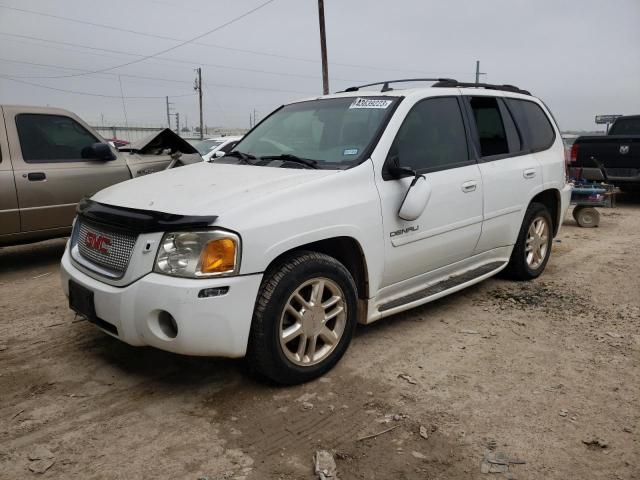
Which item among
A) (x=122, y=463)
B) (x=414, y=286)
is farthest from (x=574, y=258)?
(x=122, y=463)

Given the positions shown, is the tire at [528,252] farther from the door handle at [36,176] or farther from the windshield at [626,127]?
the windshield at [626,127]

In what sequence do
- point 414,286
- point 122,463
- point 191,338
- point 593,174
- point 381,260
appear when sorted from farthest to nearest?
point 593,174 → point 414,286 → point 381,260 → point 191,338 → point 122,463

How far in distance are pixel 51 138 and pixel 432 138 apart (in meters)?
4.20

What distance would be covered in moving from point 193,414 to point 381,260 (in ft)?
4.76

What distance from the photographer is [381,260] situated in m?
3.39

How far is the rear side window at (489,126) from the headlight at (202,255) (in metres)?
2.46

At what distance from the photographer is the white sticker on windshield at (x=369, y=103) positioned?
3.73m

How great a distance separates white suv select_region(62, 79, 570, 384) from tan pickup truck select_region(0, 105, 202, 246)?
2390mm

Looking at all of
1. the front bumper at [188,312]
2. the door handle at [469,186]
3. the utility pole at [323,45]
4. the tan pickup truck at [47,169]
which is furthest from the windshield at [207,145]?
the utility pole at [323,45]

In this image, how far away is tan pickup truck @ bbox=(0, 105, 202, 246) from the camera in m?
5.34

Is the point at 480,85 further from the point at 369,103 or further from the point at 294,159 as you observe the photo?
the point at 294,159

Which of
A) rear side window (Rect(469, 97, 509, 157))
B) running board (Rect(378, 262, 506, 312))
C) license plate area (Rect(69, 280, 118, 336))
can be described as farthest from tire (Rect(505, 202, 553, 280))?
license plate area (Rect(69, 280, 118, 336))

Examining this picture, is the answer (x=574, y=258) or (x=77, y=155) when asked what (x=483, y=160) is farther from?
(x=77, y=155)

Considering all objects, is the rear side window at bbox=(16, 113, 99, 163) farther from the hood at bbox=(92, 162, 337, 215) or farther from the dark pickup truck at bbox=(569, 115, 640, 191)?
the dark pickup truck at bbox=(569, 115, 640, 191)
